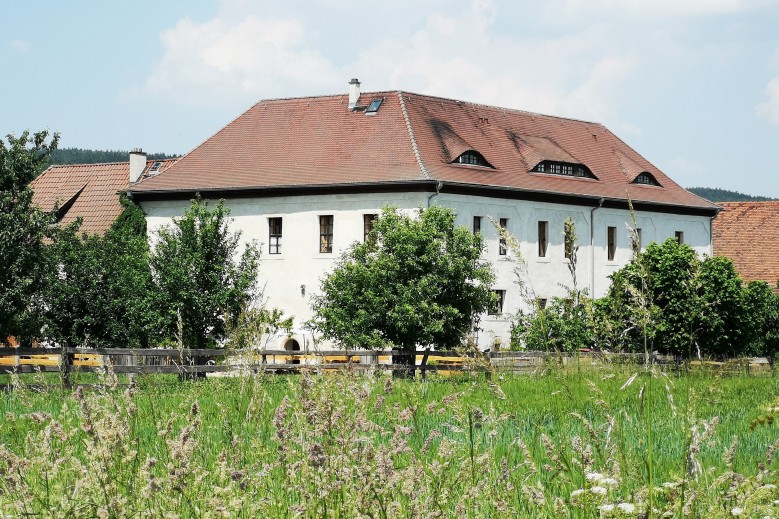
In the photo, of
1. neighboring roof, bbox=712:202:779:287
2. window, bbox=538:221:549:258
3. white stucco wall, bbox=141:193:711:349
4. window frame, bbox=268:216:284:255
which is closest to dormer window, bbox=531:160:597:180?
white stucco wall, bbox=141:193:711:349

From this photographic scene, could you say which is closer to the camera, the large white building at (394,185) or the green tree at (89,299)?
the green tree at (89,299)

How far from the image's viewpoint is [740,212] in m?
54.8

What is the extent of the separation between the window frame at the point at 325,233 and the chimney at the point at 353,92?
5573 mm

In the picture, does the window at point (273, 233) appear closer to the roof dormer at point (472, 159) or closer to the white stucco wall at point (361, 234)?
the white stucco wall at point (361, 234)

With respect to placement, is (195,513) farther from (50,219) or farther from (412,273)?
(412,273)

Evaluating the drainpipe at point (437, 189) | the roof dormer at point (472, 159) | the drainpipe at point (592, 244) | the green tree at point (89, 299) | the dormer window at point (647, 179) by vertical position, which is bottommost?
the green tree at point (89, 299)

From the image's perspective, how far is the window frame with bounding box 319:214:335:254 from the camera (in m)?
42.4

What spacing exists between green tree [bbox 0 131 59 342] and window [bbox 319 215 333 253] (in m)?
18.4

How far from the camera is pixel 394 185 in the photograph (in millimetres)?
40375

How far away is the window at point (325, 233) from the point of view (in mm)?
42438

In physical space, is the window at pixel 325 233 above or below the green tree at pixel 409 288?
above

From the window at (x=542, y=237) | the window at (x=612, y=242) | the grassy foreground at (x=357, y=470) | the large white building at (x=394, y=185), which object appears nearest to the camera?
the grassy foreground at (x=357, y=470)

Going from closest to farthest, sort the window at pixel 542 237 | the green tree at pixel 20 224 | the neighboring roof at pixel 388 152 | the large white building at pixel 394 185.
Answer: the green tree at pixel 20 224 < the large white building at pixel 394 185 < the neighboring roof at pixel 388 152 < the window at pixel 542 237

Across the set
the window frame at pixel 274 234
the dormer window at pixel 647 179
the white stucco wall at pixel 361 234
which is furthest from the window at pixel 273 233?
the dormer window at pixel 647 179
